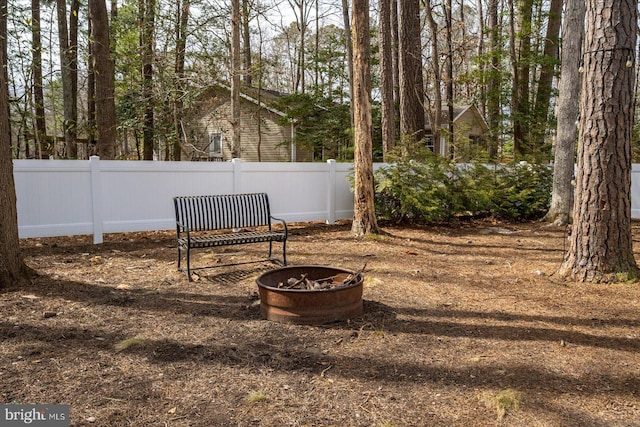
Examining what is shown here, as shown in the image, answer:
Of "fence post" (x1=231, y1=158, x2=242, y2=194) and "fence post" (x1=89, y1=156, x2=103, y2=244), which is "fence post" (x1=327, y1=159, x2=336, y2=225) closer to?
"fence post" (x1=231, y1=158, x2=242, y2=194)

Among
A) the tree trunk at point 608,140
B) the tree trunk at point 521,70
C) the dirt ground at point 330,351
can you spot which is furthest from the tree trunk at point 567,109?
the tree trunk at point 521,70

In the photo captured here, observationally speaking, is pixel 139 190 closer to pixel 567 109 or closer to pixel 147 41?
pixel 147 41

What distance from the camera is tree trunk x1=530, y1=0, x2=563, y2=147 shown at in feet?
51.9

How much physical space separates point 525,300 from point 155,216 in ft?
20.2

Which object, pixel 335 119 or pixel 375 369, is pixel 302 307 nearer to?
pixel 375 369

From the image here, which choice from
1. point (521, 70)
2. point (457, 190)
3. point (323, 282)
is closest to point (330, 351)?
point (323, 282)

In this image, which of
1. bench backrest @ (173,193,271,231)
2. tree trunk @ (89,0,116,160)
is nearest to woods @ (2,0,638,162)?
tree trunk @ (89,0,116,160)

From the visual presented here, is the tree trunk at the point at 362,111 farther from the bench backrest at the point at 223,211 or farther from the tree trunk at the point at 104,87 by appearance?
the tree trunk at the point at 104,87

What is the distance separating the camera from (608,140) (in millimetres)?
5184

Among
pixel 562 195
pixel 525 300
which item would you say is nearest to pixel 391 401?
pixel 525 300

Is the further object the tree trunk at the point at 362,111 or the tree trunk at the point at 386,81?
the tree trunk at the point at 386,81

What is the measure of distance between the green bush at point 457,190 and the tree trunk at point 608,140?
13.7 feet

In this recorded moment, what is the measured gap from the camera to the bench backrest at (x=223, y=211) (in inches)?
250

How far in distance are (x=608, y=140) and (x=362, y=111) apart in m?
3.82
